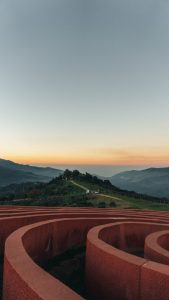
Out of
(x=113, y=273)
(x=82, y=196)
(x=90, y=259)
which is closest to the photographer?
(x=113, y=273)

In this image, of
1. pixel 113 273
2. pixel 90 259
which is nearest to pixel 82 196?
pixel 90 259

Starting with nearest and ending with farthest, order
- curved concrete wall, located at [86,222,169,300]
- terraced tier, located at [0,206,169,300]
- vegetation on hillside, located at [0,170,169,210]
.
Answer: terraced tier, located at [0,206,169,300], curved concrete wall, located at [86,222,169,300], vegetation on hillside, located at [0,170,169,210]

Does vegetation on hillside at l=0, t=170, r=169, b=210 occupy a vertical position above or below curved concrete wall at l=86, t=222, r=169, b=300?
above

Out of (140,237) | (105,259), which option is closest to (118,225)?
(140,237)

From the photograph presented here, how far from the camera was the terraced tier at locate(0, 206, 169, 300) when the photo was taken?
23.5ft

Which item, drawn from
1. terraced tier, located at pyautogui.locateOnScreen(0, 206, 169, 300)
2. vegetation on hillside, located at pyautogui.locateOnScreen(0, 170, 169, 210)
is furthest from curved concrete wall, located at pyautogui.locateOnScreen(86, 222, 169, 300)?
vegetation on hillside, located at pyautogui.locateOnScreen(0, 170, 169, 210)

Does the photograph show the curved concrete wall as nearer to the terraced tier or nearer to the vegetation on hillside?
the terraced tier

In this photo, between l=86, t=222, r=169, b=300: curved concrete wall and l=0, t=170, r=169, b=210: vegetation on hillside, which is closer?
l=86, t=222, r=169, b=300: curved concrete wall

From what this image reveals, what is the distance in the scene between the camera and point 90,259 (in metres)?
11.3

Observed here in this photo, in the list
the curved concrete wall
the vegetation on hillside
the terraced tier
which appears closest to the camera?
the terraced tier

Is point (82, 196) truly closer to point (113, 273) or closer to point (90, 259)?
point (90, 259)

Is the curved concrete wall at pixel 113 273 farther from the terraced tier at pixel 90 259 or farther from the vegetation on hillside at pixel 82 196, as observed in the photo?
the vegetation on hillside at pixel 82 196

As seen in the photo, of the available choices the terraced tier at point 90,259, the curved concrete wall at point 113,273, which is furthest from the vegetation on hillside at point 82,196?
the curved concrete wall at point 113,273

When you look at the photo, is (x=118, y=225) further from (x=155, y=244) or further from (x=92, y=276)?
(x=92, y=276)
